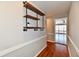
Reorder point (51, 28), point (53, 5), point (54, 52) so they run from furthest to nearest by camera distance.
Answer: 1. point (51, 28)
2. point (54, 52)
3. point (53, 5)

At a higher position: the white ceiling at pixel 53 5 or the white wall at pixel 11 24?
the white ceiling at pixel 53 5

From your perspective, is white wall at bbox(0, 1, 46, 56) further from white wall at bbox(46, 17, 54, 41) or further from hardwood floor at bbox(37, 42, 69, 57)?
white wall at bbox(46, 17, 54, 41)

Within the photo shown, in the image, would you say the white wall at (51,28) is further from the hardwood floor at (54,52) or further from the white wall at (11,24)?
the white wall at (11,24)

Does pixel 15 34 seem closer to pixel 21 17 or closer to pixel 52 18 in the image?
pixel 21 17

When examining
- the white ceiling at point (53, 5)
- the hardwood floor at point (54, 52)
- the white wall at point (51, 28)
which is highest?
the white ceiling at point (53, 5)

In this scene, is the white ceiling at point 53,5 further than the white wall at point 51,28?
No

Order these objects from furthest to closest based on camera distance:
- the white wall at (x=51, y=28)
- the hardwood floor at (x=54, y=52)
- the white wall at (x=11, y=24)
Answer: the white wall at (x=51, y=28), the hardwood floor at (x=54, y=52), the white wall at (x=11, y=24)

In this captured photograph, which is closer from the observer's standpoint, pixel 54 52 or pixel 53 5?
pixel 53 5

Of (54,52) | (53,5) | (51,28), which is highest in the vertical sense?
(53,5)

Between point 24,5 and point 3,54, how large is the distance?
5.02 feet

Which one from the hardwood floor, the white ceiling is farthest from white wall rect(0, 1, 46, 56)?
the hardwood floor

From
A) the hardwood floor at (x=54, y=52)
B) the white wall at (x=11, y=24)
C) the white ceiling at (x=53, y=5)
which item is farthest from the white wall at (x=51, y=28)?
the white wall at (x=11, y=24)

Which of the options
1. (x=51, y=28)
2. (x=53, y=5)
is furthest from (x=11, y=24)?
(x=51, y=28)

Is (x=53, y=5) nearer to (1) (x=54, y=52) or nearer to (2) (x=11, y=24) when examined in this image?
(1) (x=54, y=52)
